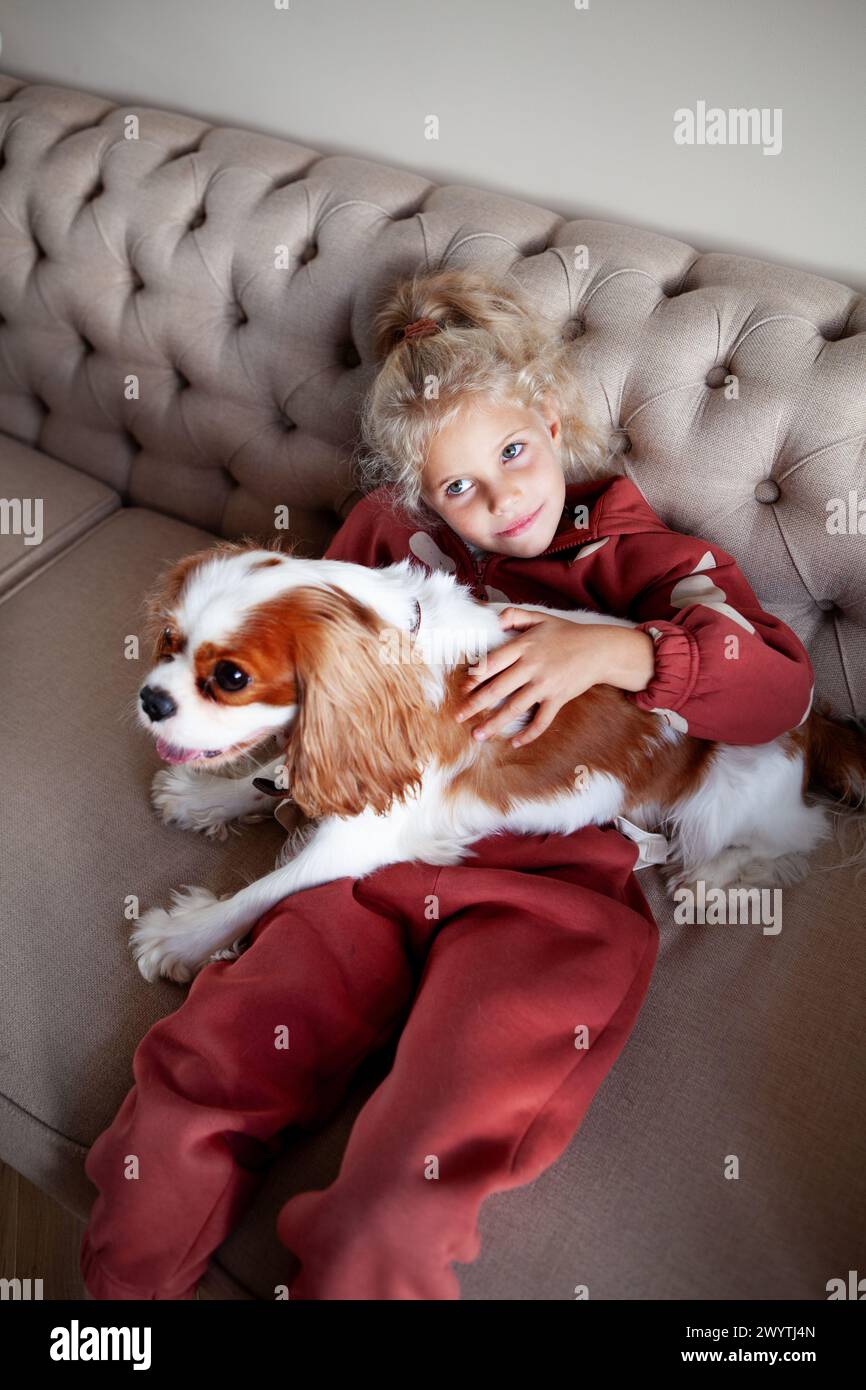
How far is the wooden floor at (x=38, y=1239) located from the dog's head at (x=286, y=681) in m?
1.11

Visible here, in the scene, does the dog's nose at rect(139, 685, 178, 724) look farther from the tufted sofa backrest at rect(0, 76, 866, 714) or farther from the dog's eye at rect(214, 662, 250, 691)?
the tufted sofa backrest at rect(0, 76, 866, 714)

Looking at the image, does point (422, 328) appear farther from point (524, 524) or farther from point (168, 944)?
point (168, 944)

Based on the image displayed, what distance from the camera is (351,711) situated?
119 centimetres

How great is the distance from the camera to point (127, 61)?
7.64 ft

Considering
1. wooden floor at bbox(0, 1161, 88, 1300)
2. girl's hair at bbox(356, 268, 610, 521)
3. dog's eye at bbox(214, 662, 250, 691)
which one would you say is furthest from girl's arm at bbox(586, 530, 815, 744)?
wooden floor at bbox(0, 1161, 88, 1300)

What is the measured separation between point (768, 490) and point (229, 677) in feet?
3.49

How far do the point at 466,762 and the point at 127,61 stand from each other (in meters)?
2.31

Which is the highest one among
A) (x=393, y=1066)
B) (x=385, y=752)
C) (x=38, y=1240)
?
(x=385, y=752)

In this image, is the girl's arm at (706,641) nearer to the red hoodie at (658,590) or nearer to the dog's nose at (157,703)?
the red hoodie at (658,590)

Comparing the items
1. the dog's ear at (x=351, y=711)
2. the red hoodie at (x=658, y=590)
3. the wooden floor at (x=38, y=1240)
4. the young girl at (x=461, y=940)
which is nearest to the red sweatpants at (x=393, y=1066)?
the young girl at (x=461, y=940)

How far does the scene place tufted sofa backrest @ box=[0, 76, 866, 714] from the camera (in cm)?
151

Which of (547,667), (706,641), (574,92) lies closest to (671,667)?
(706,641)

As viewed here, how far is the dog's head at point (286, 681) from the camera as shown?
3.74 feet
